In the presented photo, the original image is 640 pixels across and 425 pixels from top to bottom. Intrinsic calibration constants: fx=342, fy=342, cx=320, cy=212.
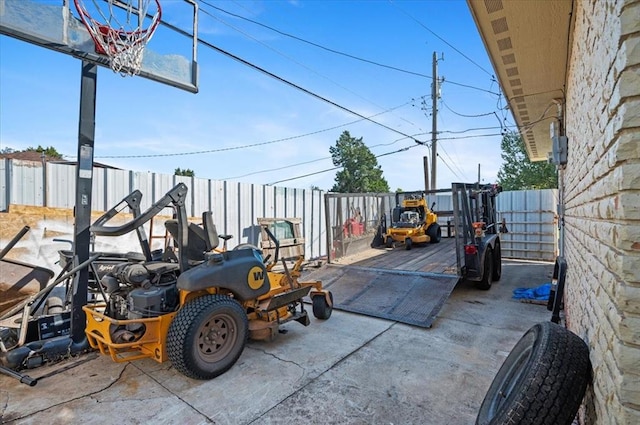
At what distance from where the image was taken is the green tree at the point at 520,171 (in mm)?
28531

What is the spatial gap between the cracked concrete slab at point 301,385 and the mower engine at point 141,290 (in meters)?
0.67

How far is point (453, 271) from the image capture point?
630 centimetres

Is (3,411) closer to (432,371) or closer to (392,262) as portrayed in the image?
(432,371)

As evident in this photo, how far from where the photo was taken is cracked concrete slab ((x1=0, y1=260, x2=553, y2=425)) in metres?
Result: 2.79

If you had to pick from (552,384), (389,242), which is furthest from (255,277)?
(389,242)

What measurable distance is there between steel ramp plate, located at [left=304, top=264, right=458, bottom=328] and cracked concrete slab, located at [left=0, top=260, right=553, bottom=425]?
0.44 m

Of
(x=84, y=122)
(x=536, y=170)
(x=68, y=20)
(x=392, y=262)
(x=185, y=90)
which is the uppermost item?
(x=536, y=170)

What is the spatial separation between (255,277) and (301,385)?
1285 mm

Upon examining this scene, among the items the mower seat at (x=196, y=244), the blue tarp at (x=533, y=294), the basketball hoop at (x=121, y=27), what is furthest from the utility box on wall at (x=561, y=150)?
the basketball hoop at (x=121, y=27)

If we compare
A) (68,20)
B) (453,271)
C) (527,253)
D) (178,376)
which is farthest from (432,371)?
(527,253)

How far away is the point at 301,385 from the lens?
326 cm

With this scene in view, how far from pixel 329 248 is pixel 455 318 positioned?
3.07m

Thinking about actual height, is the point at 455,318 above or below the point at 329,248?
below

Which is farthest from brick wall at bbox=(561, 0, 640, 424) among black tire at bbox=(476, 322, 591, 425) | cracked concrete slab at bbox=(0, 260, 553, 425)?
cracked concrete slab at bbox=(0, 260, 553, 425)
